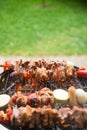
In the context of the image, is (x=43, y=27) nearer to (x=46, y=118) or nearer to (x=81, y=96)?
(x=81, y=96)

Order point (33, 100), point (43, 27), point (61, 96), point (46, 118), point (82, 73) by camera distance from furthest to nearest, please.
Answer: point (43, 27) → point (82, 73) → point (61, 96) → point (33, 100) → point (46, 118)

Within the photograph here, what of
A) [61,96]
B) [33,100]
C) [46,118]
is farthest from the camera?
[61,96]

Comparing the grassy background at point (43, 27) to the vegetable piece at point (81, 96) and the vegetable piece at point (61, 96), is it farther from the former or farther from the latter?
the vegetable piece at point (81, 96)

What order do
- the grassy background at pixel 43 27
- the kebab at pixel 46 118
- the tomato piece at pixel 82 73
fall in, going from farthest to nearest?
the grassy background at pixel 43 27, the tomato piece at pixel 82 73, the kebab at pixel 46 118

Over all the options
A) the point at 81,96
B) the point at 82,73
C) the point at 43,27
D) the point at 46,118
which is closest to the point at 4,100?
the point at 46,118

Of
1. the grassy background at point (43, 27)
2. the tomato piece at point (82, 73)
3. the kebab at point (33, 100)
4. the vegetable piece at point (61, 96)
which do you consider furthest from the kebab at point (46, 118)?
the grassy background at point (43, 27)

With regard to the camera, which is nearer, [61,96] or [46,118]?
[46,118]

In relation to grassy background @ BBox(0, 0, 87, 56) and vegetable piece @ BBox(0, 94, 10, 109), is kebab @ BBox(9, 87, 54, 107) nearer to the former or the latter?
vegetable piece @ BBox(0, 94, 10, 109)
